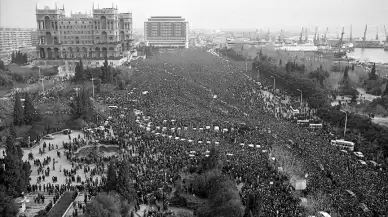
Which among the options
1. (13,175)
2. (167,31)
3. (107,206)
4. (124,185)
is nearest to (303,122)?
(124,185)

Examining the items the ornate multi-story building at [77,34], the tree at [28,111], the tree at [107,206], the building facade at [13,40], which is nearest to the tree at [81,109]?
the tree at [28,111]

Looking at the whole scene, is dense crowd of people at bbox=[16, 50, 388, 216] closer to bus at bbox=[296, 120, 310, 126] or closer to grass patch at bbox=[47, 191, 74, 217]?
bus at bbox=[296, 120, 310, 126]

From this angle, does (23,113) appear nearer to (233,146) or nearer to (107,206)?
(233,146)

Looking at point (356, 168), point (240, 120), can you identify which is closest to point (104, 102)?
point (240, 120)

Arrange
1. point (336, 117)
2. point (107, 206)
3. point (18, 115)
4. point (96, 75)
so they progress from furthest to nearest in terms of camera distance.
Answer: point (96, 75) < point (336, 117) < point (18, 115) < point (107, 206)

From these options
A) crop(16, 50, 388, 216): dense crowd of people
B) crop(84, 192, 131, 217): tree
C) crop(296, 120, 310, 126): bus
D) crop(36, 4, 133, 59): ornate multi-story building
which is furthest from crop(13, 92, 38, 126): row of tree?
crop(36, 4, 133, 59): ornate multi-story building

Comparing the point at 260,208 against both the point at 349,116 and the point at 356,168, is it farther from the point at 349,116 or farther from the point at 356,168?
the point at 349,116

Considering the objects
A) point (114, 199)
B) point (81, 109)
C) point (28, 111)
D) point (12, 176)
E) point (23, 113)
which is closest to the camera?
point (114, 199)
